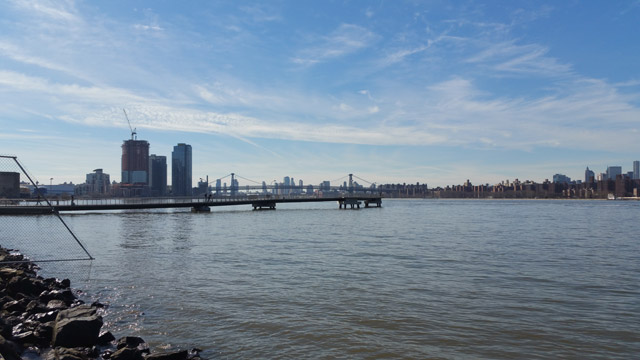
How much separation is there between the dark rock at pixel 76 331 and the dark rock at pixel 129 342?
2.62 ft

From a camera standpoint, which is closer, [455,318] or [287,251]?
[455,318]

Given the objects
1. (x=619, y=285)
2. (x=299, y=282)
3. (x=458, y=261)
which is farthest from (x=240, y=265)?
(x=619, y=285)

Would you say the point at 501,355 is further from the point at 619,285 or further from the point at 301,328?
the point at 619,285

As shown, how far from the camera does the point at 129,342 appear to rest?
10078mm

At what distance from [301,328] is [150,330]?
166 inches

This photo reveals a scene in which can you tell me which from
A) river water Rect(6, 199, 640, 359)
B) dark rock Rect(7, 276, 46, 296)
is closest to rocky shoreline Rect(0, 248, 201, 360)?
river water Rect(6, 199, 640, 359)

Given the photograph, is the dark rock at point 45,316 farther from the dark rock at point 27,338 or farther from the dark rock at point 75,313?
the dark rock at point 27,338

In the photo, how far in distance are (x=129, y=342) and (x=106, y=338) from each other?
932 mm

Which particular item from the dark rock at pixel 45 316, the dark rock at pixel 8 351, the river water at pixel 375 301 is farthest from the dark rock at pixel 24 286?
the dark rock at pixel 8 351

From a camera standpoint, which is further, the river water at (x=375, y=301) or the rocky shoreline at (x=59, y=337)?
the river water at (x=375, y=301)

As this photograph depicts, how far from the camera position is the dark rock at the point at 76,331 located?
9.96m

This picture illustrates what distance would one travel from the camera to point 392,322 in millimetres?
12219

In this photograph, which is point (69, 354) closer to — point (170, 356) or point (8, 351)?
point (8, 351)


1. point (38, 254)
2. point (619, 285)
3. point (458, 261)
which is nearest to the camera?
point (619, 285)
